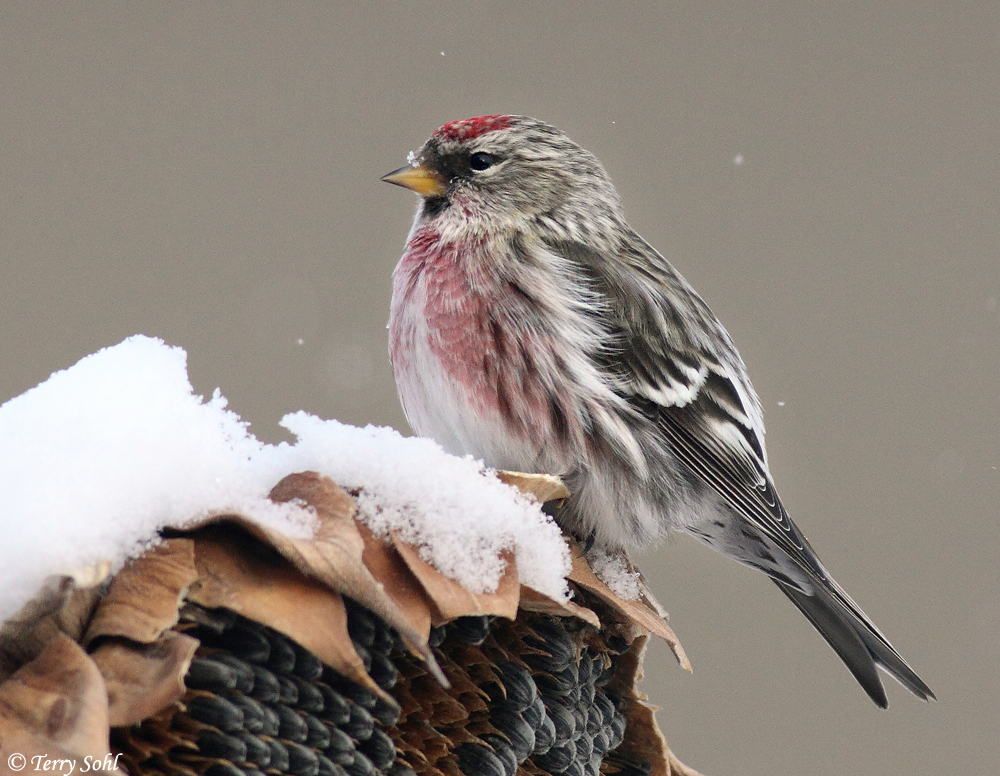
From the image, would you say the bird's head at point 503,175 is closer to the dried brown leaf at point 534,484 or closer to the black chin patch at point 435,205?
the black chin patch at point 435,205

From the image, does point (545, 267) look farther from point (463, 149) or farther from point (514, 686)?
point (514, 686)

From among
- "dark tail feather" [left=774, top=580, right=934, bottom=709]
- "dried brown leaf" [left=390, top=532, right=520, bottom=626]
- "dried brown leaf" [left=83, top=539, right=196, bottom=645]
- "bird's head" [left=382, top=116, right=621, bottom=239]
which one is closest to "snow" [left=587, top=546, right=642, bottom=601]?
"dried brown leaf" [left=390, top=532, right=520, bottom=626]

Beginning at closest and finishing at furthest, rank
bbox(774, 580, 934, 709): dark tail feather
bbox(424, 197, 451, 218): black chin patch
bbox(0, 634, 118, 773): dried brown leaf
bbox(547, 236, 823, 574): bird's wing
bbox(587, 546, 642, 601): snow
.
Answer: bbox(0, 634, 118, 773): dried brown leaf
bbox(587, 546, 642, 601): snow
bbox(774, 580, 934, 709): dark tail feather
bbox(547, 236, 823, 574): bird's wing
bbox(424, 197, 451, 218): black chin patch

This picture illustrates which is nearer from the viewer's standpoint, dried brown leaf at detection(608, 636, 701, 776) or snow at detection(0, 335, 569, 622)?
snow at detection(0, 335, 569, 622)

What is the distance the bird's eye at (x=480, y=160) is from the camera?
1.18 metres

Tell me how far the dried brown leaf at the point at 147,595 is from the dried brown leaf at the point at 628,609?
0.20 m

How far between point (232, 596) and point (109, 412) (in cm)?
11

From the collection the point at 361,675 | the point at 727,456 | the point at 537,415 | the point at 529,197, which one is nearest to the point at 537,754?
the point at 361,675

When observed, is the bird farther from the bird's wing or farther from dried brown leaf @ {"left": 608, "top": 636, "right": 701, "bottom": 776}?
dried brown leaf @ {"left": 608, "top": 636, "right": 701, "bottom": 776}

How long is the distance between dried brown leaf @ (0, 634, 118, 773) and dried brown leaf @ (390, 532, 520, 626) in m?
0.13

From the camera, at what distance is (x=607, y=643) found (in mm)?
526

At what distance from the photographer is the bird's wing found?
1015 millimetres

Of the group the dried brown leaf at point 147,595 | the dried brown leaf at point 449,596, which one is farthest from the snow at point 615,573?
the dried brown leaf at point 147,595

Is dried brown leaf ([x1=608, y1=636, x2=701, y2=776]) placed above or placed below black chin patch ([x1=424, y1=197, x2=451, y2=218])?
below
